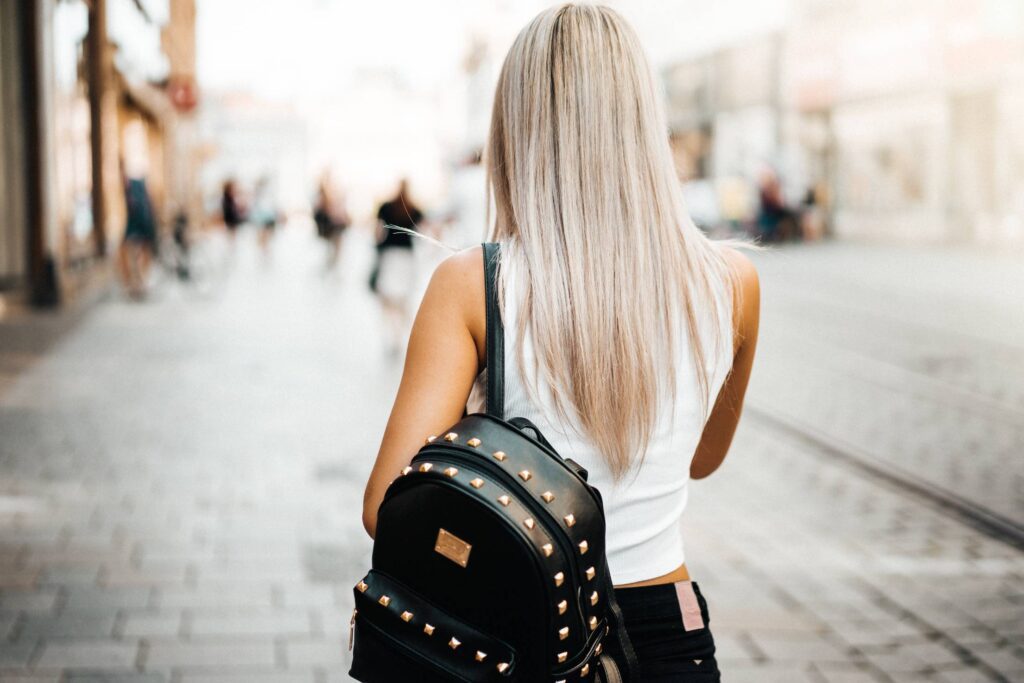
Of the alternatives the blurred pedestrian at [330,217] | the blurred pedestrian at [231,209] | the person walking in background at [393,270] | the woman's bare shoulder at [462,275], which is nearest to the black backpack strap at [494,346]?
the woman's bare shoulder at [462,275]

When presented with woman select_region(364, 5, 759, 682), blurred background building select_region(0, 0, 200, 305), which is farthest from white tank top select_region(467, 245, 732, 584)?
blurred background building select_region(0, 0, 200, 305)

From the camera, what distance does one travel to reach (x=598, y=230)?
1687 mm

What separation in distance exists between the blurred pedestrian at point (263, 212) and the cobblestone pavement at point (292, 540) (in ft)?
57.9

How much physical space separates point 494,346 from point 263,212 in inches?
1062

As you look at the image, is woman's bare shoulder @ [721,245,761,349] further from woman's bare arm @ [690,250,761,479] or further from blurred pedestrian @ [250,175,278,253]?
blurred pedestrian @ [250,175,278,253]

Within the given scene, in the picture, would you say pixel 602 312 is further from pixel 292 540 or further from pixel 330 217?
pixel 330 217

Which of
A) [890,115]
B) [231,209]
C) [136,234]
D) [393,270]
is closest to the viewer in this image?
[393,270]

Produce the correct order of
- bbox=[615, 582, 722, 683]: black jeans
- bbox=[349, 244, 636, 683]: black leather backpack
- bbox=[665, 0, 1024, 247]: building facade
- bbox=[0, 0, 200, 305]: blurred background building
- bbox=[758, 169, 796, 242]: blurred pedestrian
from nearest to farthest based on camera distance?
bbox=[349, 244, 636, 683]: black leather backpack → bbox=[615, 582, 722, 683]: black jeans → bbox=[0, 0, 200, 305]: blurred background building → bbox=[665, 0, 1024, 247]: building facade → bbox=[758, 169, 796, 242]: blurred pedestrian

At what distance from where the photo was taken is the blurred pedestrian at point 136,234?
51.9 ft

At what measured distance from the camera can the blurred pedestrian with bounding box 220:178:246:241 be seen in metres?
24.3

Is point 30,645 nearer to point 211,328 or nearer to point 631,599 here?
point 631,599

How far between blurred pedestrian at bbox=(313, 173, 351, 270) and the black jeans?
75.0 feet

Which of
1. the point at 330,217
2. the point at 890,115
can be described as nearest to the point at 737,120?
the point at 890,115

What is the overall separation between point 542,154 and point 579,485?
49 centimetres
